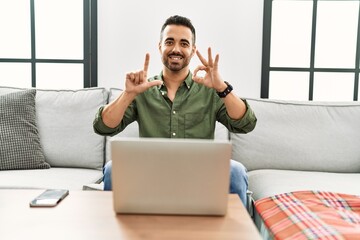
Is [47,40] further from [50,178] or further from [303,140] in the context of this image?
[303,140]

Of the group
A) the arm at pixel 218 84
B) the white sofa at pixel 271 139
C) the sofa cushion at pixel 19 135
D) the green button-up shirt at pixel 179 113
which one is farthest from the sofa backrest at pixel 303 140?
the sofa cushion at pixel 19 135

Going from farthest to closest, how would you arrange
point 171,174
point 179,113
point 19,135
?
point 19,135
point 179,113
point 171,174

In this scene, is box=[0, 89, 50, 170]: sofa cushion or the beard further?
box=[0, 89, 50, 170]: sofa cushion

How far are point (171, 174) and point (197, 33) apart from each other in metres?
1.79

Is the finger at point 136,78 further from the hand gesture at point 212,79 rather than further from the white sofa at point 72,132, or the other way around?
the white sofa at point 72,132

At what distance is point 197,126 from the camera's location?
1.66 m

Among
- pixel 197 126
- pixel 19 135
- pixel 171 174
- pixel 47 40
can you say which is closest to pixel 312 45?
pixel 197 126

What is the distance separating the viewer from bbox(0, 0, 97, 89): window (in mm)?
2578

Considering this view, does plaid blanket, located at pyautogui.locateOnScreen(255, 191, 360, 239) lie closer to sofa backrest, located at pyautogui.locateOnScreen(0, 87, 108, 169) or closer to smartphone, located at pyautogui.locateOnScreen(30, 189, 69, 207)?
smartphone, located at pyautogui.locateOnScreen(30, 189, 69, 207)

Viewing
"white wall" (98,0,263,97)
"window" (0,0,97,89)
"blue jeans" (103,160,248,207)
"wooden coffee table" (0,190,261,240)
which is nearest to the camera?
"wooden coffee table" (0,190,261,240)

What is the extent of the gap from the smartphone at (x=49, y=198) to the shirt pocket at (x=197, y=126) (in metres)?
0.71

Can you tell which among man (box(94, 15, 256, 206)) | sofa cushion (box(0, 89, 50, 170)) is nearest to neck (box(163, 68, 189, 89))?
man (box(94, 15, 256, 206))

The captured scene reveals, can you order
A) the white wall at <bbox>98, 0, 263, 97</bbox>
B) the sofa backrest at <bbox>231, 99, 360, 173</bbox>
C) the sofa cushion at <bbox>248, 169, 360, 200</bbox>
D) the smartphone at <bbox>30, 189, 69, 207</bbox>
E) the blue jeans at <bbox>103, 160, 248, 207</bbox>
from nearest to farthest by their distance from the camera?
the smartphone at <bbox>30, 189, 69, 207</bbox>
the blue jeans at <bbox>103, 160, 248, 207</bbox>
the sofa cushion at <bbox>248, 169, 360, 200</bbox>
the sofa backrest at <bbox>231, 99, 360, 173</bbox>
the white wall at <bbox>98, 0, 263, 97</bbox>

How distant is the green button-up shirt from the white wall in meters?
0.86
